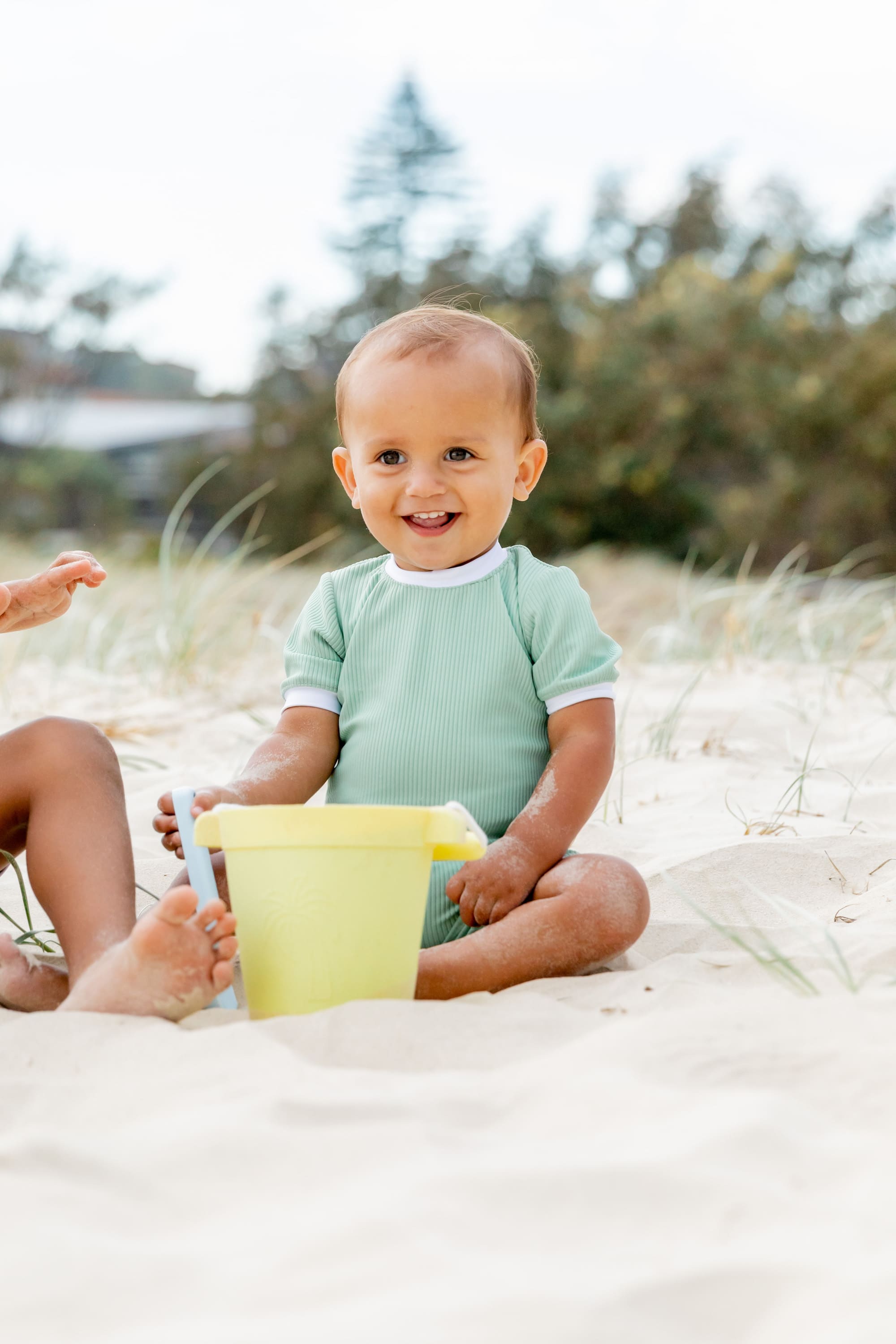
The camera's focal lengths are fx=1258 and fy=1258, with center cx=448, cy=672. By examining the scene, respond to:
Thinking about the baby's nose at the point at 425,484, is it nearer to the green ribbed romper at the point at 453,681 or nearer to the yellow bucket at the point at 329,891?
the green ribbed romper at the point at 453,681

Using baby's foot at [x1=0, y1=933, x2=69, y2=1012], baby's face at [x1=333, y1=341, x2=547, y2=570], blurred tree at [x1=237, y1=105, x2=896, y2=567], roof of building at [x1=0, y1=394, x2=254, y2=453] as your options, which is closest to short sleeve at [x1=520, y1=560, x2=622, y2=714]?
baby's face at [x1=333, y1=341, x2=547, y2=570]

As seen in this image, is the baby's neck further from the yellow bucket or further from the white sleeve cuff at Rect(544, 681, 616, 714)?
the yellow bucket

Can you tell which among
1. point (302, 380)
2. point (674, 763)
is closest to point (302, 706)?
point (674, 763)

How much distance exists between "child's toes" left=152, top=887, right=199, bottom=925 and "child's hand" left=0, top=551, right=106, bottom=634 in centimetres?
48

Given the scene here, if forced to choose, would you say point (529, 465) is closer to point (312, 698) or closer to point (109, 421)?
point (312, 698)

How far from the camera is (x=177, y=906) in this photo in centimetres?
132

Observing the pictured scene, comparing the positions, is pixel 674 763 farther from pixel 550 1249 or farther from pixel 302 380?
pixel 302 380

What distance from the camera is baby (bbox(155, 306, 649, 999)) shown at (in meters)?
1.66

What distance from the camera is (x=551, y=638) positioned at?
170cm

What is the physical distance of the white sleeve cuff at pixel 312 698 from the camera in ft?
5.85

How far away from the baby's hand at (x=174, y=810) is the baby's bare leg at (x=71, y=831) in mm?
75

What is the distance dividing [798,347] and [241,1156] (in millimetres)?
13382

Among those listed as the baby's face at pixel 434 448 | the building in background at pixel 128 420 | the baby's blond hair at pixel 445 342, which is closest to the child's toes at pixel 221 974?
the baby's face at pixel 434 448

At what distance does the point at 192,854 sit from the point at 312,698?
0.40 metres
